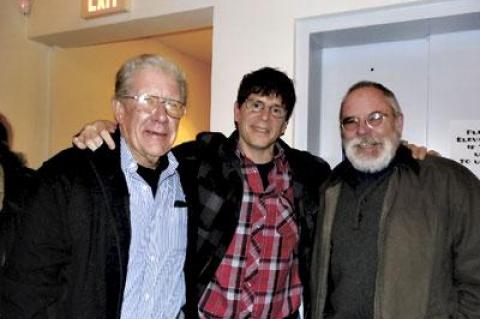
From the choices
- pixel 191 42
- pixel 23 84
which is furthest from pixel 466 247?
pixel 191 42

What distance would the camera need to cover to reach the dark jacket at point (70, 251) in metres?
1.36

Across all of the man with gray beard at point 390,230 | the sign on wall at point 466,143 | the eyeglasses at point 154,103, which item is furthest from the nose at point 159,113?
the sign on wall at point 466,143

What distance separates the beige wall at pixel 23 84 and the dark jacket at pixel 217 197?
1.83 m

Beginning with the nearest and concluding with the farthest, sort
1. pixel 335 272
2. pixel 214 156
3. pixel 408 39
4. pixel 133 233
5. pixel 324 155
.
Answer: pixel 133 233 < pixel 335 272 < pixel 214 156 < pixel 408 39 < pixel 324 155

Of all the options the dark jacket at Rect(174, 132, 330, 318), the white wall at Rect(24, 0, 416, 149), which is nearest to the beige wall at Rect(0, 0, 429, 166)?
the white wall at Rect(24, 0, 416, 149)

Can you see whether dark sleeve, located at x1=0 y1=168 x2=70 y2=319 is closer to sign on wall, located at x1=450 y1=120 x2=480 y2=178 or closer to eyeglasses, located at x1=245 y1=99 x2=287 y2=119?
eyeglasses, located at x1=245 y1=99 x2=287 y2=119

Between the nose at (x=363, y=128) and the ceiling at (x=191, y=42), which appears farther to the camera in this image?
the ceiling at (x=191, y=42)

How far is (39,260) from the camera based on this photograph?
1.35 meters

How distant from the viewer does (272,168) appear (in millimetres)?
2066

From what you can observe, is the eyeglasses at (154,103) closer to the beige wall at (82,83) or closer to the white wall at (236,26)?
the white wall at (236,26)

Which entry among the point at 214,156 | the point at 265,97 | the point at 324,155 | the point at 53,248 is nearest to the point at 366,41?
the point at 324,155

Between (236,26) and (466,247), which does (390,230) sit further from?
(236,26)

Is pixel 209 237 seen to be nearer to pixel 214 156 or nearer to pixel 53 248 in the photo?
pixel 214 156

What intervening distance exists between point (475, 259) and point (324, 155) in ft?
3.86
